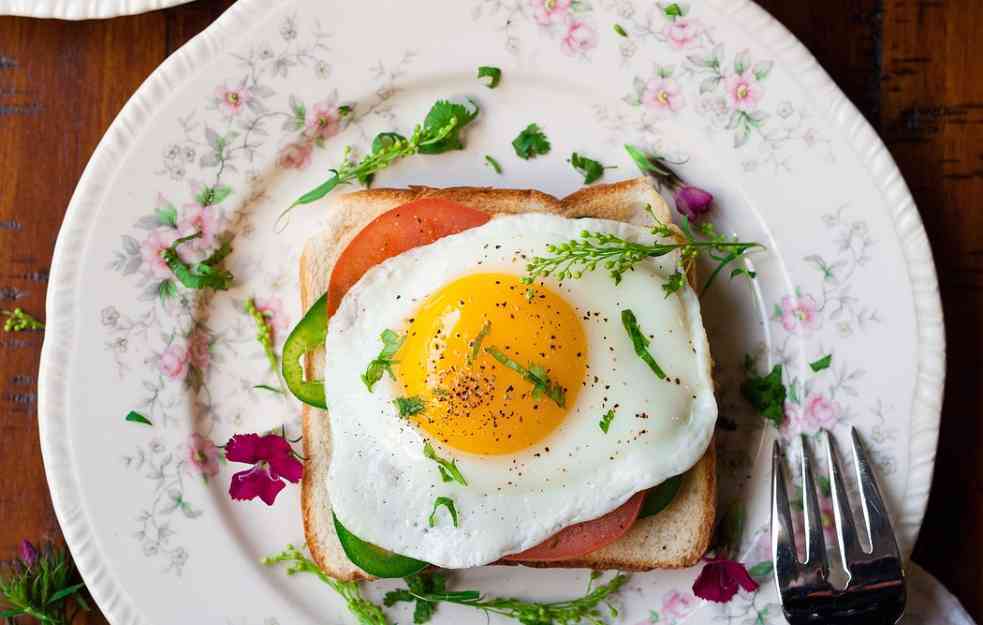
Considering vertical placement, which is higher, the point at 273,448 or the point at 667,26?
the point at 667,26

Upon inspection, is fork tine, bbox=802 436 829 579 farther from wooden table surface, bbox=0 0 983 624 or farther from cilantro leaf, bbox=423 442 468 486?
cilantro leaf, bbox=423 442 468 486

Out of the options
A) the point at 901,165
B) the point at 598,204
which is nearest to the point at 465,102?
the point at 598,204

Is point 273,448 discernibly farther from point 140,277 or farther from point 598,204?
point 598,204

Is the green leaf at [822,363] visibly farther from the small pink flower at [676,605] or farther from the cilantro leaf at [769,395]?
the small pink flower at [676,605]

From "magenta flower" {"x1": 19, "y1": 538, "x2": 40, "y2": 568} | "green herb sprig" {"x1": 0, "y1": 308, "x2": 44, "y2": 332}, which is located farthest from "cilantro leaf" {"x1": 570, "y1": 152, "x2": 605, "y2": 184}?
"magenta flower" {"x1": 19, "y1": 538, "x2": 40, "y2": 568}

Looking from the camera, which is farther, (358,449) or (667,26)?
(667,26)
